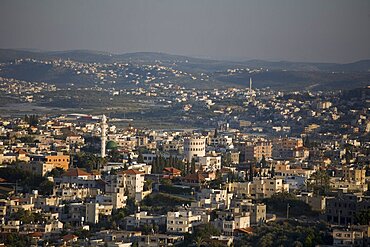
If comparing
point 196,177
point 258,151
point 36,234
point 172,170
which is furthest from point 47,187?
point 258,151

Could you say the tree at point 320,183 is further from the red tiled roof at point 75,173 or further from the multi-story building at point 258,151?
the multi-story building at point 258,151

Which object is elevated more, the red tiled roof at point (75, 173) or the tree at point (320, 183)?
the red tiled roof at point (75, 173)

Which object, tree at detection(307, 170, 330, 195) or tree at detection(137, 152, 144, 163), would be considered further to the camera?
tree at detection(137, 152, 144, 163)

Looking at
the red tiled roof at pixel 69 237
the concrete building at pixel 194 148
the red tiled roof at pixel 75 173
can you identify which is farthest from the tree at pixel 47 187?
the concrete building at pixel 194 148

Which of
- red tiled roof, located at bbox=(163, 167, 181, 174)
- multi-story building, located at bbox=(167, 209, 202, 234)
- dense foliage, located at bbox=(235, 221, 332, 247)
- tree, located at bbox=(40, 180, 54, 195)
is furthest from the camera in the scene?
red tiled roof, located at bbox=(163, 167, 181, 174)

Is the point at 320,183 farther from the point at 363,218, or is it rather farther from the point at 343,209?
the point at 363,218

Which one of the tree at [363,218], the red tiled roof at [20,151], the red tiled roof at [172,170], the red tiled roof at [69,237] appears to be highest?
the tree at [363,218]

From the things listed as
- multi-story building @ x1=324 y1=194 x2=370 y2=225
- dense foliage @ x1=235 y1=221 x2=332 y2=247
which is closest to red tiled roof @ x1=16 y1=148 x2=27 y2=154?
multi-story building @ x1=324 y1=194 x2=370 y2=225

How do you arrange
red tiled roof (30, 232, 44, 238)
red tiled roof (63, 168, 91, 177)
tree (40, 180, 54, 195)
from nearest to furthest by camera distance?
red tiled roof (30, 232, 44, 238) → tree (40, 180, 54, 195) → red tiled roof (63, 168, 91, 177)

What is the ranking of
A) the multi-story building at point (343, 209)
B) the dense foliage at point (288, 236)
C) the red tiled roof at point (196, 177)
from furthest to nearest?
the red tiled roof at point (196, 177), the multi-story building at point (343, 209), the dense foliage at point (288, 236)

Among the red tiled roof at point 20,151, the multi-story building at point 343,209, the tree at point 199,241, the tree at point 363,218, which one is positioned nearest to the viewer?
the tree at point 199,241

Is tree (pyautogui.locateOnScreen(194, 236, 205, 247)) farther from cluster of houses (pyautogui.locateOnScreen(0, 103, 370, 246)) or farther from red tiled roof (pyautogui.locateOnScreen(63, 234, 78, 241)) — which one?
red tiled roof (pyautogui.locateOnScreen(63, 234, 78, 241))

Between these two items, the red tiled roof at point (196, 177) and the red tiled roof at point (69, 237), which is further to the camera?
the red tiled roof at point (196, 177)
